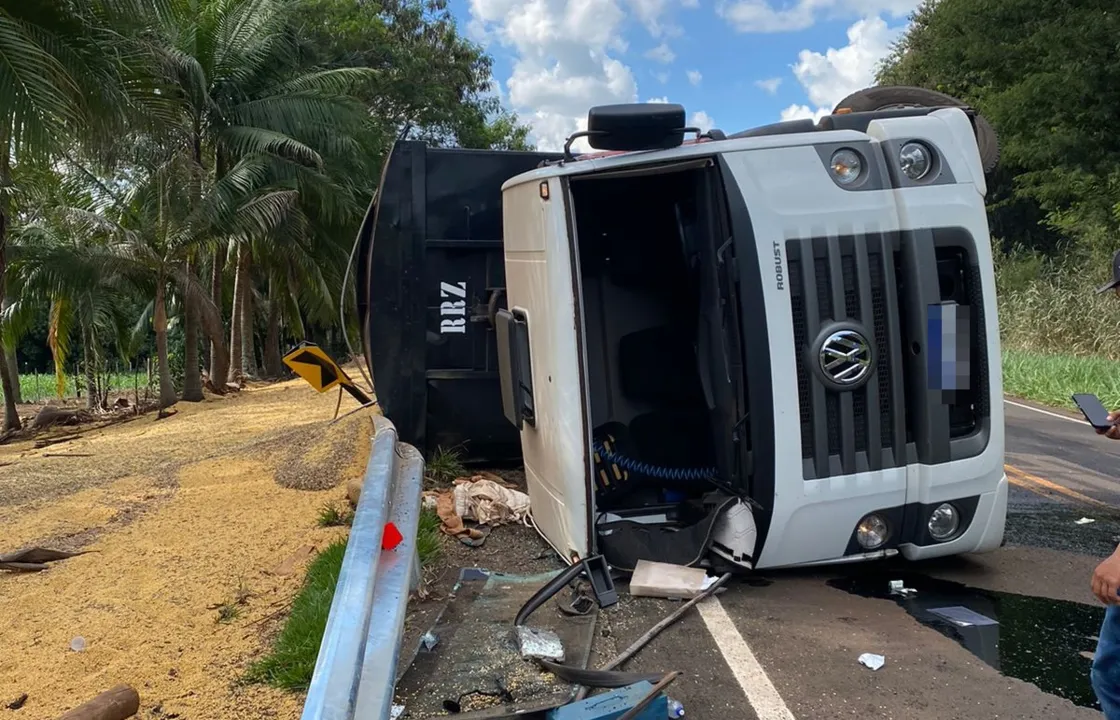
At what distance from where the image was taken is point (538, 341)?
4.39 meters

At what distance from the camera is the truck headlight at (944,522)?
4062mm

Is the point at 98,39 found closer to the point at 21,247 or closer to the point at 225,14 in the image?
the point at 21,247

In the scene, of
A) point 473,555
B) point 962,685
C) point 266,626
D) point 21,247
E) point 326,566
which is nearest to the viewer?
point 962,685

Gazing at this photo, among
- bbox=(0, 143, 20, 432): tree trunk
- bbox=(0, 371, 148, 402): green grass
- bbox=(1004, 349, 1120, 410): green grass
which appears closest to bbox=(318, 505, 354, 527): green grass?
bbox=(0, 143, 20, 432): tree trunk

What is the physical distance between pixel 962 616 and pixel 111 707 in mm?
3475

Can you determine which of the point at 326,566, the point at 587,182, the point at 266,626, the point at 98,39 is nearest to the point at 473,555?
the point at 326,566

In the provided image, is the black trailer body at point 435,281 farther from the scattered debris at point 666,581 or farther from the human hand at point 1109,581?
the human hand at point 1109,581

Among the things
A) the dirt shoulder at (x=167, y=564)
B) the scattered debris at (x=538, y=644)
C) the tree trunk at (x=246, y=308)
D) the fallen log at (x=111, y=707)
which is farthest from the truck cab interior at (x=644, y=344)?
the tree trunk at (x=246, y=308)

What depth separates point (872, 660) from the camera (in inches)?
134

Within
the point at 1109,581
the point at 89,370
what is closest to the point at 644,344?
the point at 1109,581

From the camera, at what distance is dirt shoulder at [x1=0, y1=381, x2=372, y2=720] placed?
388 centimetres

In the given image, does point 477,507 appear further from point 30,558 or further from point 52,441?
point 52,441

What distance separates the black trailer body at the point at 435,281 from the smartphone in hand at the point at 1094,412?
3.67m

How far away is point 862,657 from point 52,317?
1987 cm
